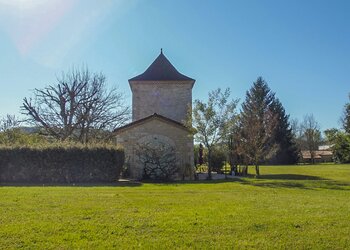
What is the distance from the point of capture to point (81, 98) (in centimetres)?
3331

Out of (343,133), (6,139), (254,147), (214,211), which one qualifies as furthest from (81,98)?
(343,133)

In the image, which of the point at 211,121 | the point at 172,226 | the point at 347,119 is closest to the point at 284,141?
the point at 347,119

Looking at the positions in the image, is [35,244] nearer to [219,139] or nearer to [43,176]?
[43,176]

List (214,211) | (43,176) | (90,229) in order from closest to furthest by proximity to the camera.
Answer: (90,229) → (214,211) → (43,176)

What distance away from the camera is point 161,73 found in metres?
29.4

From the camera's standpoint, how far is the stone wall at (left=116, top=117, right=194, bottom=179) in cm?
2212

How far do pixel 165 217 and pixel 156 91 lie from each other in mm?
22596

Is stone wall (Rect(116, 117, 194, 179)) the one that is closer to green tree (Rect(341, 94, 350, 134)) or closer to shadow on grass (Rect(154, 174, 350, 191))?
shadow on grass (Rect(154, 174, 350, 191))

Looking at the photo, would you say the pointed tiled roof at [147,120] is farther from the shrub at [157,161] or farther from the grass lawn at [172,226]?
the grass lawn at [172,226]

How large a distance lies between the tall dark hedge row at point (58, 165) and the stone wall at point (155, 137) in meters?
3.01

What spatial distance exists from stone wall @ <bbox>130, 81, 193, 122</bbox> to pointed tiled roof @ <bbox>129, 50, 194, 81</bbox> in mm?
433

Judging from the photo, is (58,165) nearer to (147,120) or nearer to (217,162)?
(147,120)

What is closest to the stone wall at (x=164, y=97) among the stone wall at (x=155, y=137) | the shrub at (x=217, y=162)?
the shrub at (x=217, y=162)

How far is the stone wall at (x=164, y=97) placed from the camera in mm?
28641
